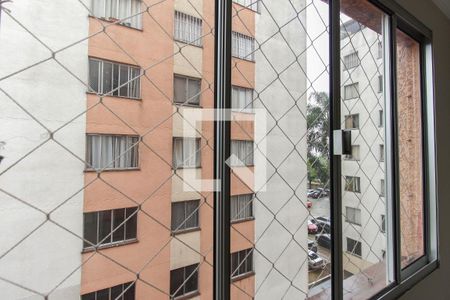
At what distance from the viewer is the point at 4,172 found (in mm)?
501

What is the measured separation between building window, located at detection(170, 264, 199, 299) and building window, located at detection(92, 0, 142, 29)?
1.97 feet

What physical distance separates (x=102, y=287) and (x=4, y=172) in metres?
0.29

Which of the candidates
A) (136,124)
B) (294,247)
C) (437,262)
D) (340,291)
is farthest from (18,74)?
(437,262)

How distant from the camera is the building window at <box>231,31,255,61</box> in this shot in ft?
2.91

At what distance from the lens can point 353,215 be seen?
53.3 inches

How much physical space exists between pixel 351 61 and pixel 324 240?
0.82 m

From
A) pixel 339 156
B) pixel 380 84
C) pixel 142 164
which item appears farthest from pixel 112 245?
pixel 380 84

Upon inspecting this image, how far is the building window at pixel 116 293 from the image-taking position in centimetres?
60

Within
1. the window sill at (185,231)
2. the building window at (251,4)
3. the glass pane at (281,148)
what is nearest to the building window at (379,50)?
the glass pane at (281,148)

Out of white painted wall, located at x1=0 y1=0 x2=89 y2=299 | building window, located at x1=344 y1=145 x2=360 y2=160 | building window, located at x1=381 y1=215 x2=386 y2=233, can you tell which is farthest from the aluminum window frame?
white painted wall, located at x1=0 y1=0 x2=89 y2=299

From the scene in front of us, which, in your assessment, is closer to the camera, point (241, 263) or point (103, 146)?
point (103, 146)

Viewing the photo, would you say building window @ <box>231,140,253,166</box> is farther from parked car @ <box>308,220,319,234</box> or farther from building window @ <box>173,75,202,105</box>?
parked car @ <box>308,220,319,234</box>

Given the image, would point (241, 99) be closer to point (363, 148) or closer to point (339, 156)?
point (339, 156)

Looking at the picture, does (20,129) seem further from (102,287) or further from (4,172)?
(102,287)
